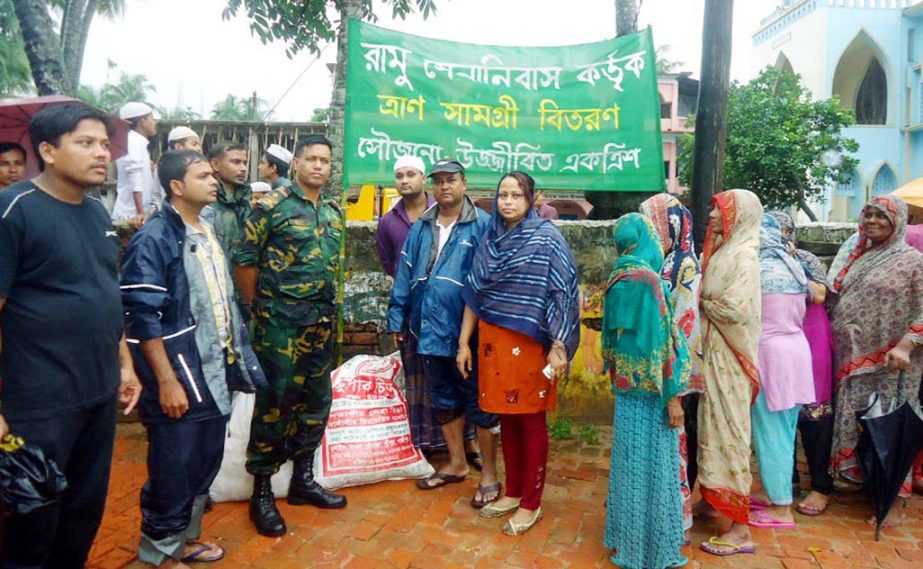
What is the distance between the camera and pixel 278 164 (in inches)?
188

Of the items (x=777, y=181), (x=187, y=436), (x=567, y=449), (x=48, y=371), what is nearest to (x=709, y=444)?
(x=567, y=449)

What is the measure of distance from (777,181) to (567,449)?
1520cm

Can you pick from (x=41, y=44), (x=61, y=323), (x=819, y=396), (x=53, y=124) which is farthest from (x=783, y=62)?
(x=61, y=323)

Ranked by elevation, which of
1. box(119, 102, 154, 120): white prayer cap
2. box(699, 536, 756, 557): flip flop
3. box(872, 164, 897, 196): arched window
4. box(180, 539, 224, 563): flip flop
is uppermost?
box(872, 164, 897, 196): arched window

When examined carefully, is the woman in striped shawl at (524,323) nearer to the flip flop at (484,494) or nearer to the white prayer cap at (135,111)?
the flip flop at (484,494)

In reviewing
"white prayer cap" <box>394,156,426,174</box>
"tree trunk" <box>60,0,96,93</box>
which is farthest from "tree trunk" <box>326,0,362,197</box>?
"tree trunk" <box>60,0,96,93</box>

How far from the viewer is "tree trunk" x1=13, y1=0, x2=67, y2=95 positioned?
5875 mm

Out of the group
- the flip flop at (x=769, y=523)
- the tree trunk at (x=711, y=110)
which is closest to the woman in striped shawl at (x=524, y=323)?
the flip flop at (x=769, y=523)

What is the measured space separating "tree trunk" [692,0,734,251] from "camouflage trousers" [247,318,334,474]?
261 cm

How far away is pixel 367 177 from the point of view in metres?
3.92

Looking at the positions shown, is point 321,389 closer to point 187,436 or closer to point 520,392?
point 187,436

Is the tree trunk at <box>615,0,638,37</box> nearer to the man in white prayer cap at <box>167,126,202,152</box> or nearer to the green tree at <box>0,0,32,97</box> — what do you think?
the man in white prayer cap at <box>167,126,202,152</box>

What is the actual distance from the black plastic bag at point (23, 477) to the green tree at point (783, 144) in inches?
654

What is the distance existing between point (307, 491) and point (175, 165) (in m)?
1.79
